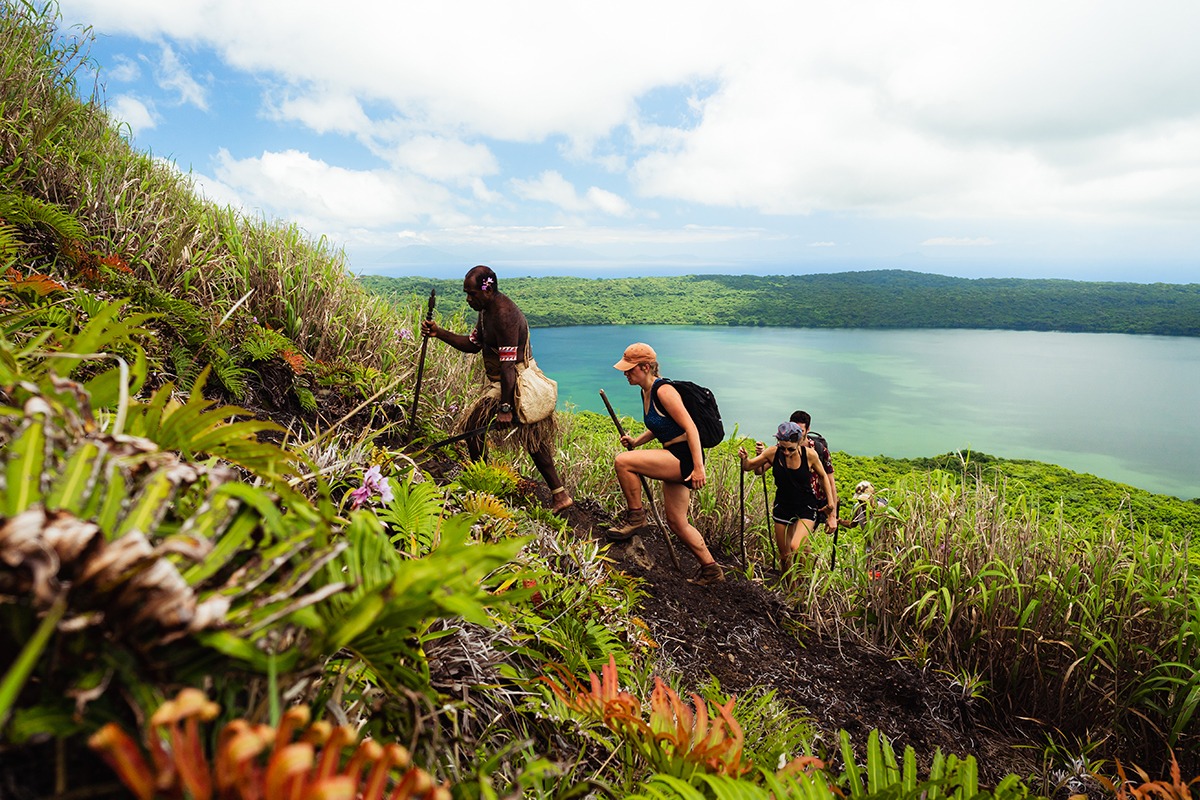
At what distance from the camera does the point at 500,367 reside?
16.7 feet

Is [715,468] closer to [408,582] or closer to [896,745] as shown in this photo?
[896,745]

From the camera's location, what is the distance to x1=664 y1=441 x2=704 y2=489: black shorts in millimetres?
4988

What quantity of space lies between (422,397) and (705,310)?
42.9 m

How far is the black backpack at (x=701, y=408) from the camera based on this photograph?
505 centimetres

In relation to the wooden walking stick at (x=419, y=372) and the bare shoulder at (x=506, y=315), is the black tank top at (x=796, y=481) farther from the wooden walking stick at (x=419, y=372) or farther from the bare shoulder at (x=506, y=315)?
the wooden walking stick at (x=419, y=372)

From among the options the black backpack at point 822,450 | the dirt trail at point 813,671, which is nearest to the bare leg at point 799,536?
the black backpack at point 822,450

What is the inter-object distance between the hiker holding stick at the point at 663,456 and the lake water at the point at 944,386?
46.2 ft

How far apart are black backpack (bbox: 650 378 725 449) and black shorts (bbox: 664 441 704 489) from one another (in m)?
0.16

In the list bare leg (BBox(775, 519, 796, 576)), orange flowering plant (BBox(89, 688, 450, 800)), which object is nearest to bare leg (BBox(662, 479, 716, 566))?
bare leg (BBox(775, 519, 796, 576))

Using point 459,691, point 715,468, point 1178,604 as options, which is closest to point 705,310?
point 715,468

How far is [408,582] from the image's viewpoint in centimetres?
86

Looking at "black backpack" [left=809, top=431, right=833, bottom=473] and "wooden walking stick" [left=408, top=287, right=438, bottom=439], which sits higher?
"wooden walking stick" [left=408, top=287, right=438, bottom=439]

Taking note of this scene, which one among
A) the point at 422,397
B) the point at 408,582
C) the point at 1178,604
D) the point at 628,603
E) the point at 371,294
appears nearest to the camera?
the point at 408,582

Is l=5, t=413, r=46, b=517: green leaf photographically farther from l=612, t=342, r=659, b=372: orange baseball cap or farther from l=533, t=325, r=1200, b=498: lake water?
l=533, t=325, r=1200, b=498: lake water
